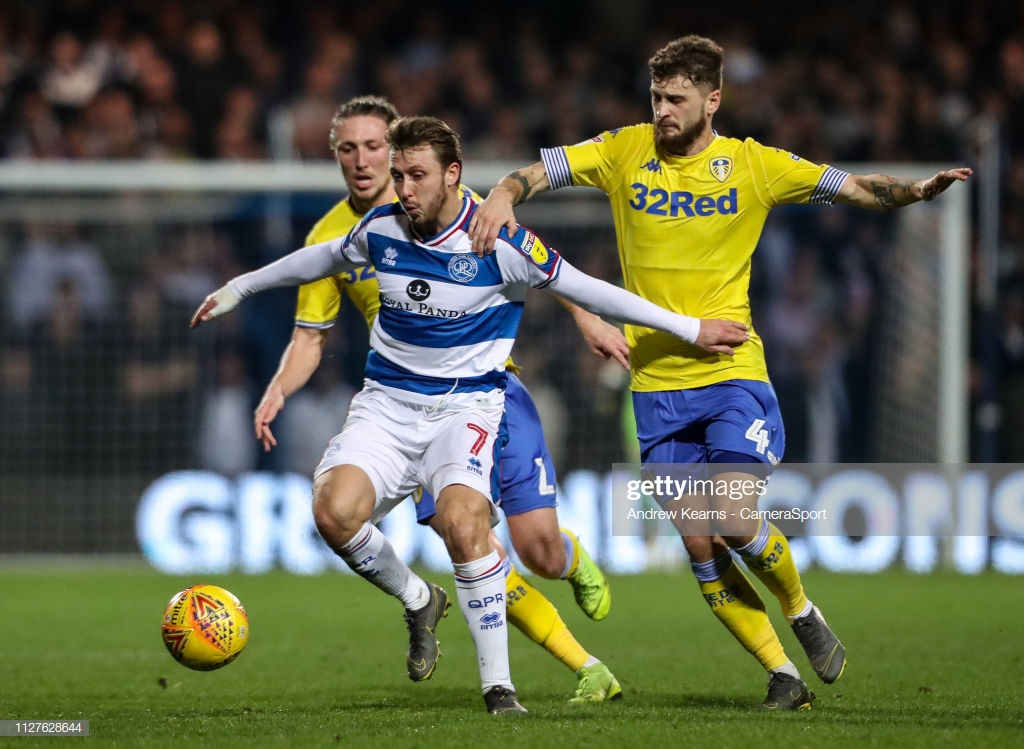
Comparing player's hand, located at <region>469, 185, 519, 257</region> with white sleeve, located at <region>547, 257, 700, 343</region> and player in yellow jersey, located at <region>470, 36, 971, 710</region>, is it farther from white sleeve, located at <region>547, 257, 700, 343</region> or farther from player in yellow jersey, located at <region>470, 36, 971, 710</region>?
white sleeve, located at <region>547, 257, 700, 343</region>

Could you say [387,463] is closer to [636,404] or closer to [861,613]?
A: [636,404]

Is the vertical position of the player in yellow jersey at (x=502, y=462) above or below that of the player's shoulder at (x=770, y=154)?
below

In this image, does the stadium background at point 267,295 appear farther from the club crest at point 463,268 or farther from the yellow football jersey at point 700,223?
the club crest at point 463,268

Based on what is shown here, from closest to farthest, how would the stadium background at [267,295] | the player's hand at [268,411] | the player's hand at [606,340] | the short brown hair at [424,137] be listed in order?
1. the short brown hair at [424,137]
2. the player's hand at [606,340]
3. the player's hand at [268,411]
4. the stadium background at [267,295]

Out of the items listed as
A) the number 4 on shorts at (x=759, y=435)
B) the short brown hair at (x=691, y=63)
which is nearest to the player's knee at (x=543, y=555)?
the number 4 on shorts at (x=759, y=435)

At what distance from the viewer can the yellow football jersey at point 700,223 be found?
6.78 meters

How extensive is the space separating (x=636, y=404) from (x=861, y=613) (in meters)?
4.65

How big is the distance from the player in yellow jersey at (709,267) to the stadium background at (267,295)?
23.6ft

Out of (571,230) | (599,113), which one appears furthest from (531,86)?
(571,230)

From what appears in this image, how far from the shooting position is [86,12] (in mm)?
17172

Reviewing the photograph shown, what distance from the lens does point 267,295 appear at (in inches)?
602

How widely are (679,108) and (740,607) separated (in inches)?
86.5

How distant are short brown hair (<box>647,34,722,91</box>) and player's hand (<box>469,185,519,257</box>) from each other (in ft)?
2.95

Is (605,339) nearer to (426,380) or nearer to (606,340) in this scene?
(606,340)
